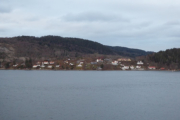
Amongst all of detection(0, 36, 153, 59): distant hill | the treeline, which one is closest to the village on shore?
the treeline

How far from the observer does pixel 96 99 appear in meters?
25.2

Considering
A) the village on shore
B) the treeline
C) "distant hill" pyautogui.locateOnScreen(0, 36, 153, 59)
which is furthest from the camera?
"distant hill" pyautogui.locateOnScreen(0, 36, 153, 59)

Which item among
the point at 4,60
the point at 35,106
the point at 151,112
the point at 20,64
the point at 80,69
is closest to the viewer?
the point at 151,112

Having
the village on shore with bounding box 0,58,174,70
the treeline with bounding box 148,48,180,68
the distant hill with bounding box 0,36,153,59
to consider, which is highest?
the distant hill with bounding box 0,36,153,59

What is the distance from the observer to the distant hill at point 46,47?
11997 centimetres

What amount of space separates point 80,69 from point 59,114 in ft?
236

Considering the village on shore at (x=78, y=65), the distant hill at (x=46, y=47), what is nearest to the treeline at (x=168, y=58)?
the village on shore at (x=78, y=65)

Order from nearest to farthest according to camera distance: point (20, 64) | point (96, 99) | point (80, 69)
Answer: point (96, 99), point (80, 69), point (20, 64)

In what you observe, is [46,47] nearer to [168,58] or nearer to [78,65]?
[78,65]

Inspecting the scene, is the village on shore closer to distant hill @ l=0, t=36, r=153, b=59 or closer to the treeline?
the treeline

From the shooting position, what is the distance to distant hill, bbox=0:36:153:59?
11997 centimetres

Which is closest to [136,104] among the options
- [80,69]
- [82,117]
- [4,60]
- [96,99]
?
[96,99]

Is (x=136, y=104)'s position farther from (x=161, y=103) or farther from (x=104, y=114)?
(x=104, y=114)

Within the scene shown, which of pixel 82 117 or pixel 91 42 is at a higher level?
pixel 91 42
